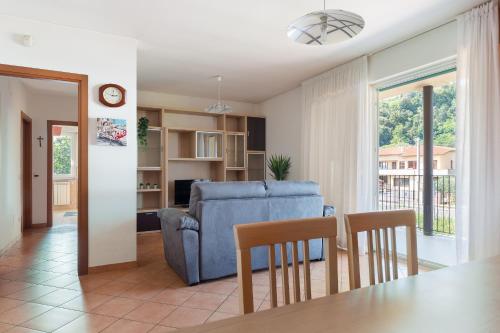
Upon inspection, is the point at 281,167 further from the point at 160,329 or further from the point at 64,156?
the point at 64,156

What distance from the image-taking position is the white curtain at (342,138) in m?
3.96

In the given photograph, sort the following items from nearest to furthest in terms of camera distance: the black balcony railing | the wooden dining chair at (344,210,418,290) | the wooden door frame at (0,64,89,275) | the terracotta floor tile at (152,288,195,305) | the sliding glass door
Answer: the wooden dining chair at (344,210,418,290), the terracotta floor tile at (152,288,195,305), the wooden door frame at (0,64,89,275), the sliding glass door, the black balcony railing

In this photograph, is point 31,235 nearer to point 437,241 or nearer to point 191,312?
point 191,312

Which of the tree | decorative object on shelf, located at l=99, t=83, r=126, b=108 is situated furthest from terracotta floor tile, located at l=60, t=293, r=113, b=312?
the tree

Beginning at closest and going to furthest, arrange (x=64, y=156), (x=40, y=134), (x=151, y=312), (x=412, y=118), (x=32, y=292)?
(x=151, y=312)
(x=32, y=292)
(x=412, y=118)
(x=40, y=134)
(x=64, y=156)

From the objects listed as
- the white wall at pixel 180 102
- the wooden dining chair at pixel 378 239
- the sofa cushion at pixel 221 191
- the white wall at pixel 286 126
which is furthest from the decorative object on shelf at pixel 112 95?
the white wall at pixel 286 126

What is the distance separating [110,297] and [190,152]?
3.77 metres

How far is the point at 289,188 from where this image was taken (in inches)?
131

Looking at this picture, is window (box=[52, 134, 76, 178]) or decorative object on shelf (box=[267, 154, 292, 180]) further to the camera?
window (box=[52, 134, 76, 178])

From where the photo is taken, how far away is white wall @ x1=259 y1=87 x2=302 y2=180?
5617 millimetres

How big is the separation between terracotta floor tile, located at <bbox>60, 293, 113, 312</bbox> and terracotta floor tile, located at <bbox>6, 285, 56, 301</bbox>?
0.37 metres

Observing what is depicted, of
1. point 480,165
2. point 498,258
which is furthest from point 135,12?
point 480,165

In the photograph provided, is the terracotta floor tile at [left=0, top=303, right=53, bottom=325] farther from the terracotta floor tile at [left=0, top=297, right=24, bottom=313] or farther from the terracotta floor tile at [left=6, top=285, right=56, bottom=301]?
the terracotta floor tile at [left=6, top=285, right=56, bottom=301]

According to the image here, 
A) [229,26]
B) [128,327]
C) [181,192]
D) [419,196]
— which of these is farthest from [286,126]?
[128,327]
